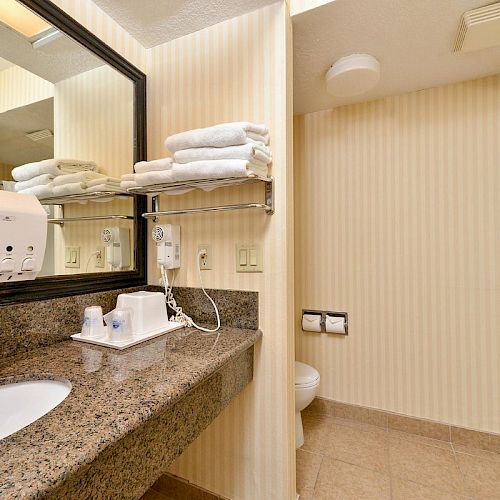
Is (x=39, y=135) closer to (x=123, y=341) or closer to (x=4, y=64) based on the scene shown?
(x=4, y=64)

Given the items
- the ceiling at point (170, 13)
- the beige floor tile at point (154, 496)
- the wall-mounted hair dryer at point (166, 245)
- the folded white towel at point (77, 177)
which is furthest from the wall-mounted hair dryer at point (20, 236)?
the beige floor tile at point (154, 496)

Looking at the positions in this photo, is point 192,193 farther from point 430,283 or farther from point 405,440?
point 405,440

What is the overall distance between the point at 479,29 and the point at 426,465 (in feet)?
6.91

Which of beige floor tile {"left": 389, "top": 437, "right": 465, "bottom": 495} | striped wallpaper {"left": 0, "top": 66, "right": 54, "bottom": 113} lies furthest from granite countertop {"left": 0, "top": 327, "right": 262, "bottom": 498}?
beige floor tile {"left": 389, "top": 437, "right": 465, "bottom": 495}

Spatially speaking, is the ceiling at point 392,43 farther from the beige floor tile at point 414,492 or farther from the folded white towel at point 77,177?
the beige floor tile at point 414,492

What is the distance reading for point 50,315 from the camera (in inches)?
39.5

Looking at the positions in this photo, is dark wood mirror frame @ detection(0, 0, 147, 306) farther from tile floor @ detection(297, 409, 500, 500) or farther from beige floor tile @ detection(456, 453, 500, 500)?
beige floor tile @ detection(456, 453, 500, 500)

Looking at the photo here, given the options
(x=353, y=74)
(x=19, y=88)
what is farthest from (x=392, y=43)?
(x=19, y=88)

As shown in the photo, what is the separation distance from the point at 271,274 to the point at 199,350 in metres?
0.41

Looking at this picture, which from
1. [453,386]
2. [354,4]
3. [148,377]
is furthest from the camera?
[453,386]

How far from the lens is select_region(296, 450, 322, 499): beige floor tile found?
1.39 metres

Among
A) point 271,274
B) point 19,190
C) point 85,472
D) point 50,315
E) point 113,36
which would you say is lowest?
point 85,472

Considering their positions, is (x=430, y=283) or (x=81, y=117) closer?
(x=81, y=117)

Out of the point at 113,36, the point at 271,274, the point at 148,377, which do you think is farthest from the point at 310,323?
the point at 113,36
